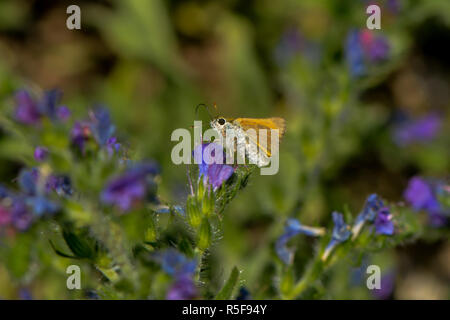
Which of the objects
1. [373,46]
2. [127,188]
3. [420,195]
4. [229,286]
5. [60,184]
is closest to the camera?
[127,188]

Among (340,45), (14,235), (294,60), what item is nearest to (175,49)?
(294,60)

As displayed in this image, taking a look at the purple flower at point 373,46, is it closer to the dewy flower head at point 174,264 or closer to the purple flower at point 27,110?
the dewy flower head at point 174,264

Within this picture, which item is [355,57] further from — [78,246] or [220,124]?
[78,246]

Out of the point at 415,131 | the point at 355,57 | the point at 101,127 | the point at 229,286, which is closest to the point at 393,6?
the point at 355,57

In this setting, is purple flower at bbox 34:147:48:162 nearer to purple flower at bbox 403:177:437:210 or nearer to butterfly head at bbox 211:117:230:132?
butterfly head at bbox 211:117:230:132

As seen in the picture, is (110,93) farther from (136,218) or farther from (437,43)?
(136,218)

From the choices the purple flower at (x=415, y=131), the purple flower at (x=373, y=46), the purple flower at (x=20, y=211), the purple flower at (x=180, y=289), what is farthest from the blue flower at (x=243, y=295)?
the purple flower at (x=415, y=131)

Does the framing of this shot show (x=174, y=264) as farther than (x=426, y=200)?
No
